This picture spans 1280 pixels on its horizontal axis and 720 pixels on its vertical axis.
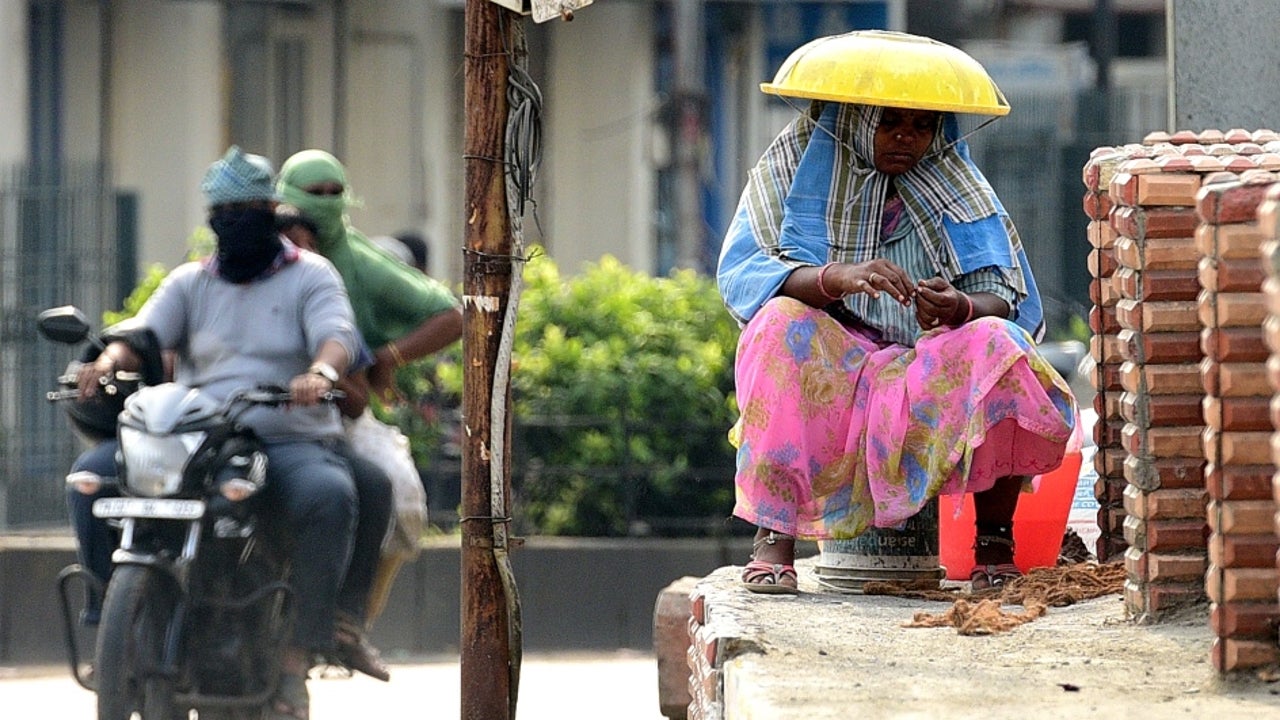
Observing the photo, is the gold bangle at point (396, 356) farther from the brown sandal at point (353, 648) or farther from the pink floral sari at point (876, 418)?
the pink floral sari at point (876, 418)

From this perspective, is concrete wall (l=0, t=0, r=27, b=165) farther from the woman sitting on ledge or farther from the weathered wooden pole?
the woman sitting on ledge

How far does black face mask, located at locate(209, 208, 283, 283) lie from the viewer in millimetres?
5957

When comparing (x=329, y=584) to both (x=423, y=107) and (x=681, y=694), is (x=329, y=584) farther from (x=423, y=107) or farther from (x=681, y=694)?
(x=423, y=107)

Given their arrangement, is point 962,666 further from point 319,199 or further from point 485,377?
point 319,199

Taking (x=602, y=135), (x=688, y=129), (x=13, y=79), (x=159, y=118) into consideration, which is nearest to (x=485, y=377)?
(x=13, y=79)

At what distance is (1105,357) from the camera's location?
515cm

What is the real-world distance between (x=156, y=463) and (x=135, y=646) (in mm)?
474

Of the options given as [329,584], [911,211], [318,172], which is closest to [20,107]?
[318,172]

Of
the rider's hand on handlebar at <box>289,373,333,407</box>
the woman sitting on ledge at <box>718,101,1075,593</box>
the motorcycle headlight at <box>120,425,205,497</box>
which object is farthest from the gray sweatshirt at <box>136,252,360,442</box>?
the woman sitting on ledge at <box>718,101,1075,593</box>

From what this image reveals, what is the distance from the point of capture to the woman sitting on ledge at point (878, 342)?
468 cm

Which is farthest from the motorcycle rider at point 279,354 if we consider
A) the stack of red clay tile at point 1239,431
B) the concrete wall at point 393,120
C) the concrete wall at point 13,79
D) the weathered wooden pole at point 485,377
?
the concrete wall at point 393,120

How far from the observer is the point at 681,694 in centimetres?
613

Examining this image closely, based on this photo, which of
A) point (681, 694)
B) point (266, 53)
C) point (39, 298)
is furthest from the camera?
point (266, 53)

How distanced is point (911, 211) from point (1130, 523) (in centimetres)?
100
